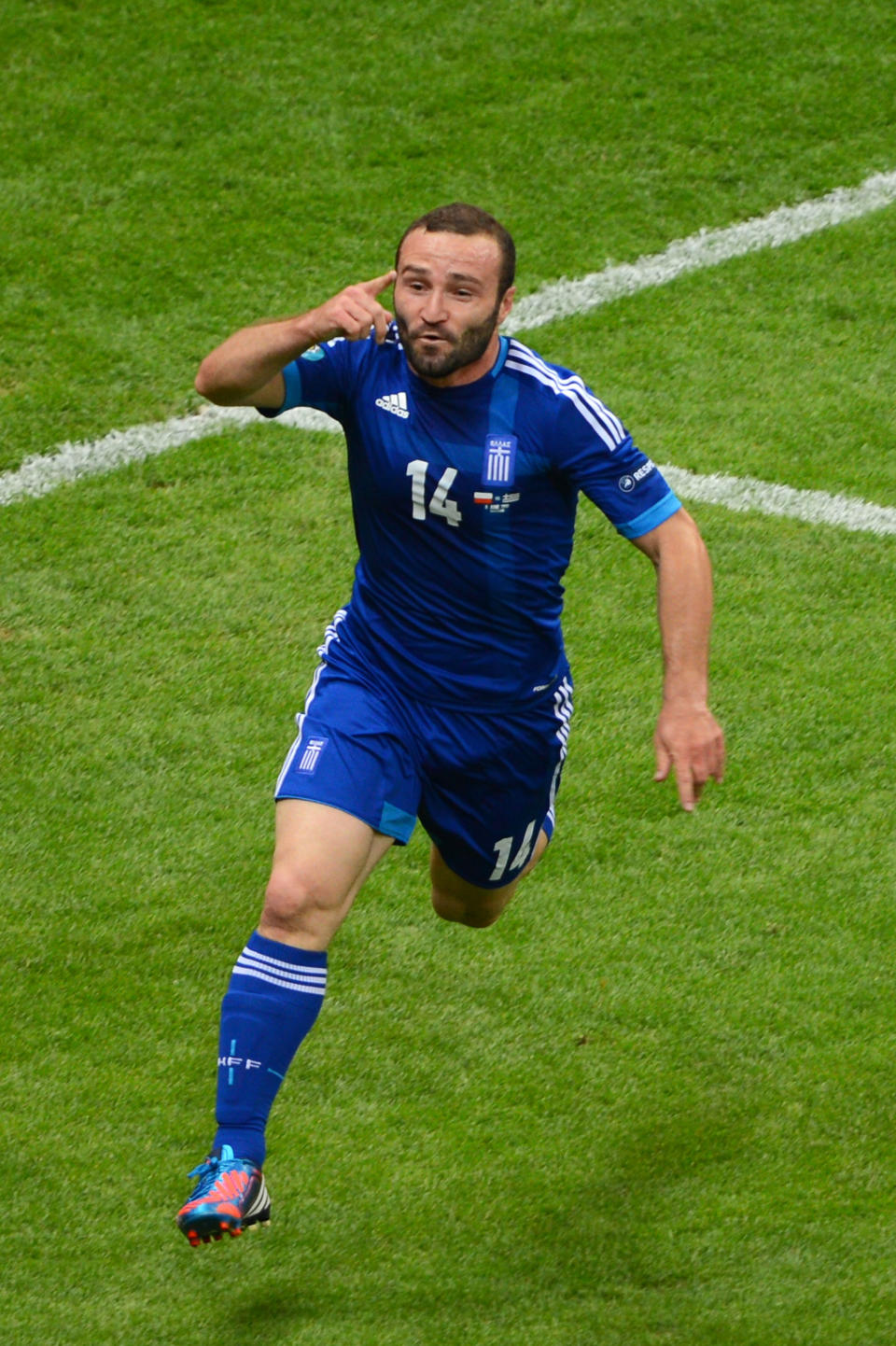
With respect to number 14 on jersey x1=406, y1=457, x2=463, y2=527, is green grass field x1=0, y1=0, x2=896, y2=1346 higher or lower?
lower

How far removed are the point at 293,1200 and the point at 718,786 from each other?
2.39 m

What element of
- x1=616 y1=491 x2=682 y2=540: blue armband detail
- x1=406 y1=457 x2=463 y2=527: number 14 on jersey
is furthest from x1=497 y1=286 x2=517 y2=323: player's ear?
x1=616 y1=491 x2=682 y2=540: blue armband detail

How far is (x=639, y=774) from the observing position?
6898mm

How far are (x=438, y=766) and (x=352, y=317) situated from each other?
123cm

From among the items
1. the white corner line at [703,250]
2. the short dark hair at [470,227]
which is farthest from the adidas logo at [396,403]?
the white corner line at [703,250]

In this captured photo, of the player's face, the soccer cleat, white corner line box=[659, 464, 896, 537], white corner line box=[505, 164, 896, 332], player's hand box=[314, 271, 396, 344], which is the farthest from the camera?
white corner line box=[505, 164, 896, 332]

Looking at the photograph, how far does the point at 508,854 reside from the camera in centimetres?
537

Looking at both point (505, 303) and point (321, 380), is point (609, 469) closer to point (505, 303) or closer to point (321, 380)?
point (505, 303)

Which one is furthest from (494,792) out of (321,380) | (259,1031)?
(321,380)

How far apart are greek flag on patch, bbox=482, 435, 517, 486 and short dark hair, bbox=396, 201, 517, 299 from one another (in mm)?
351

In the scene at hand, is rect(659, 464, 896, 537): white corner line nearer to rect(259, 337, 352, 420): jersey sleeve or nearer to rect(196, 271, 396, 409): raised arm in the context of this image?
rect(259, 337, 352, 420): jersey sleeve

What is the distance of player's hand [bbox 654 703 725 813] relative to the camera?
14.9ft

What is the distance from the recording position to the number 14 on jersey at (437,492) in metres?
4.93

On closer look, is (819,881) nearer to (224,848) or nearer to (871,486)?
(224,848)
